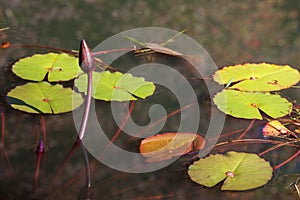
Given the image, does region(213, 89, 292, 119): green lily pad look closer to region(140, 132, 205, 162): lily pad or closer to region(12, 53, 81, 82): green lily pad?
region(140, 132, 205, 162): lily pad

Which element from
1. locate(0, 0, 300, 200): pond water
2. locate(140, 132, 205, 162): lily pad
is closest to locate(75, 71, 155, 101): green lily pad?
locate(0, 0, 300, 200): pond water

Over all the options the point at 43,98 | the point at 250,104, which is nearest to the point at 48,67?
the point at 43,98

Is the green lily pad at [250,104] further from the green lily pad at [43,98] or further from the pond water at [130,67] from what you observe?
the green lily pad at [43,98]

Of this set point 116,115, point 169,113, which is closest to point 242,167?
point 169,113

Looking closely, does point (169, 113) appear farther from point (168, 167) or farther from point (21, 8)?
point (21, 8)

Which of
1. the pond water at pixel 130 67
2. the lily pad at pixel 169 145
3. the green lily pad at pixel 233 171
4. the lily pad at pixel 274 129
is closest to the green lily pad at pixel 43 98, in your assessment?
the pond water at pixel 130 67

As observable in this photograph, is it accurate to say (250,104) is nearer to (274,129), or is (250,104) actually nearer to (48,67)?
(274,129)
